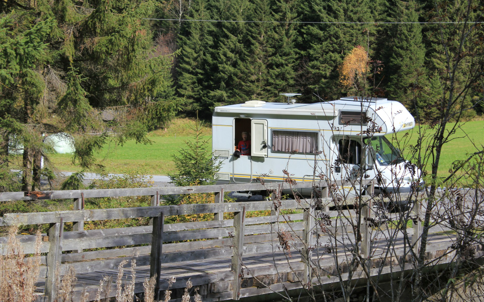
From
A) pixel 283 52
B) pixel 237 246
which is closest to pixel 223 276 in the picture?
pixel 237 246

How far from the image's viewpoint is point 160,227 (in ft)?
17.1

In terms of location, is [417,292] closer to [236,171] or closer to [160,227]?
[160,227]

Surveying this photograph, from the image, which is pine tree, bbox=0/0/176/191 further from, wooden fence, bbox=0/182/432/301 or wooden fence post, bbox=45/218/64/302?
wooden fence post, bbox=45/218/64/302

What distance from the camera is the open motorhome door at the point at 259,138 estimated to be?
15.0 m

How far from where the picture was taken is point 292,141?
48.4 feet

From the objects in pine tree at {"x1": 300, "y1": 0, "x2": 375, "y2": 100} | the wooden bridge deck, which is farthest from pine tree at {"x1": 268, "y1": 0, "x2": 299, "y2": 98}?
the wooden bridge deck

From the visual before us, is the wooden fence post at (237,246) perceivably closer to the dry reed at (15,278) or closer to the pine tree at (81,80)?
the dry reed at (15,278)

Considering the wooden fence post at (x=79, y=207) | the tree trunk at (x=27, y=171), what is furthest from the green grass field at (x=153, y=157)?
the wooden fence post at (x=79, y=207)

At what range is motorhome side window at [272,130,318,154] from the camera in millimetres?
14508

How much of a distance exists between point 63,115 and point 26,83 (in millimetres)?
1268

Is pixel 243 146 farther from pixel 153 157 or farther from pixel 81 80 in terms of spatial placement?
pixel 153 157

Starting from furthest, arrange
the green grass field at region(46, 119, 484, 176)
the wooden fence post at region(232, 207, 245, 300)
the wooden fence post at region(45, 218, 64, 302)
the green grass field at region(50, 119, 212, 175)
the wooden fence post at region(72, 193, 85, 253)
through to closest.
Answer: the green grass field at region(50, 119, 212, 175)
the green grass field at region(46, 119, 484, 176)
the wooden fence post at region(72, 193, 85, 253)
the wooden fence post at region(232, 207, 245, 300)
the wooden fence post at region(45, 218, 64, 302)

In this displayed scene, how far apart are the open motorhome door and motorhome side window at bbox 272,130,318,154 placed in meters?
0.28

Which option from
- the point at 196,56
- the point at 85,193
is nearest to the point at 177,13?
the point at 196,56
